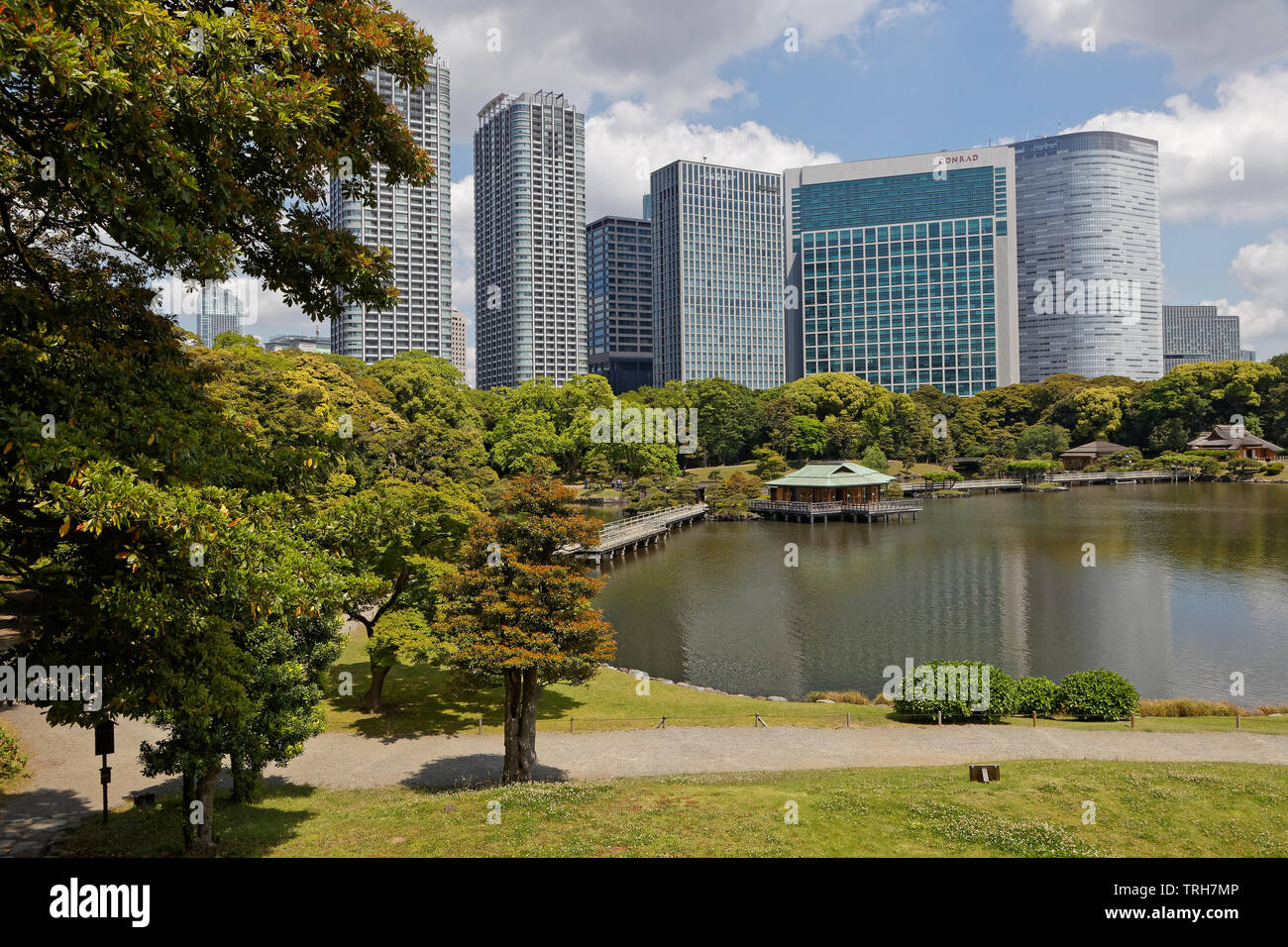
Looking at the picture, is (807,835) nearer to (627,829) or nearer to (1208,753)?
(627,829)

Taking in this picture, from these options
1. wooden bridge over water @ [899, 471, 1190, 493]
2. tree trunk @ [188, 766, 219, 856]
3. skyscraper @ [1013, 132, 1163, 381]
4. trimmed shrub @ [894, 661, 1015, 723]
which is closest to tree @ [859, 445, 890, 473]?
wooden bridge over water @ [899, 471, 1190, 493]

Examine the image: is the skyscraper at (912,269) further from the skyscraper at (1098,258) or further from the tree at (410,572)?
the tree at (410,572)

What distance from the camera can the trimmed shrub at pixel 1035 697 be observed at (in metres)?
22.2

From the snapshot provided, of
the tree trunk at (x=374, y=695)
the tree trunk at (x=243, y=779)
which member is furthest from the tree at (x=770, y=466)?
the tree trunk at (x=243, y=779)

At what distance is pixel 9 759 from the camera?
16203mm

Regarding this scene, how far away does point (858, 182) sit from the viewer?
507 feet

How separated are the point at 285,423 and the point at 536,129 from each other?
12409 cm

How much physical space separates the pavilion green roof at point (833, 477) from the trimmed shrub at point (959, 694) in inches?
1994

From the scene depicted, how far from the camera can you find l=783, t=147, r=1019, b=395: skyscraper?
147 metres

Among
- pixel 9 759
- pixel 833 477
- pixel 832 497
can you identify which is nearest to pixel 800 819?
pixel 9 759

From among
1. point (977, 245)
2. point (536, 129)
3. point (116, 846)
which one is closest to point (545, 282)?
point (536, 129)

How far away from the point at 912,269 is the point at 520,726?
499 feet

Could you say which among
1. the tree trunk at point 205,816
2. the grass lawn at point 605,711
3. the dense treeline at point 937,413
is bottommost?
the grass lawn at point 605,711

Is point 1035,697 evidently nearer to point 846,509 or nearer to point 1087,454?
point 846,509
